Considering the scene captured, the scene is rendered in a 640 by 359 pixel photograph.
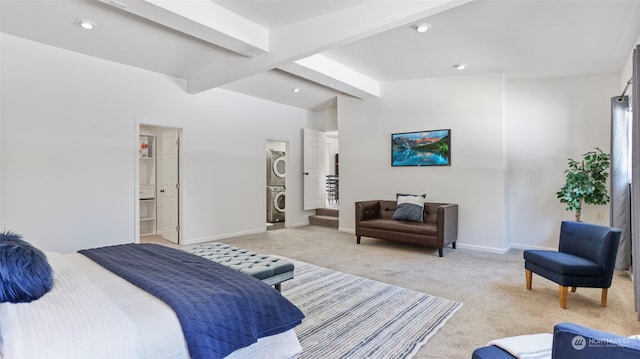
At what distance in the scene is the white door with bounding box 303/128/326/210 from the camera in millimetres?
7363

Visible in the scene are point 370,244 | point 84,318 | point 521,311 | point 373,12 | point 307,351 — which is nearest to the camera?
point 84,318

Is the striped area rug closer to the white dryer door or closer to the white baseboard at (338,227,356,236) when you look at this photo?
the white baseboard at (338,227,356,236)

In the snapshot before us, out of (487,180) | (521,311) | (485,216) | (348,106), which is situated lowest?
(521,311)

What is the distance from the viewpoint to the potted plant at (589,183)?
4168mm

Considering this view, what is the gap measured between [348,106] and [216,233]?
350 centimetres

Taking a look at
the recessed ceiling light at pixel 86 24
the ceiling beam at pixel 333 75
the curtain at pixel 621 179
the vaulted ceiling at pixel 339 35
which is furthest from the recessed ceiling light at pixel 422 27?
the recessed ceiling light at pixel 86 24

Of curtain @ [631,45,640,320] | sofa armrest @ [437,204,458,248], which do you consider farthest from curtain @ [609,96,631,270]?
sofa armrest @ [437,204,458,248]

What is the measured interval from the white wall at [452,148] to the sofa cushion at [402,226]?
0.79 meters

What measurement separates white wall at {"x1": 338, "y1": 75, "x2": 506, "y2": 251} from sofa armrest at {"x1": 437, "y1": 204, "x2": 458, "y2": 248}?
247 millimetres

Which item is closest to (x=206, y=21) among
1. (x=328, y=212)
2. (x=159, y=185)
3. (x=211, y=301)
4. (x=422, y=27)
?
(x=422, y=27)

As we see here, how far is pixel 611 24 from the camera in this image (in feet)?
10.2

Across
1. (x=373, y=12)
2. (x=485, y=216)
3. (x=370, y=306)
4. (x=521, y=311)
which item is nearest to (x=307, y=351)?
(x=370, y=306)

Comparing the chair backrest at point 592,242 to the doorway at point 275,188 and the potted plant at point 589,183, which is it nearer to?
the potted plant at point 589,183

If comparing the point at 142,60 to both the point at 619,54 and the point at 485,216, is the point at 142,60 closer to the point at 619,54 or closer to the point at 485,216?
the point at 485,216
